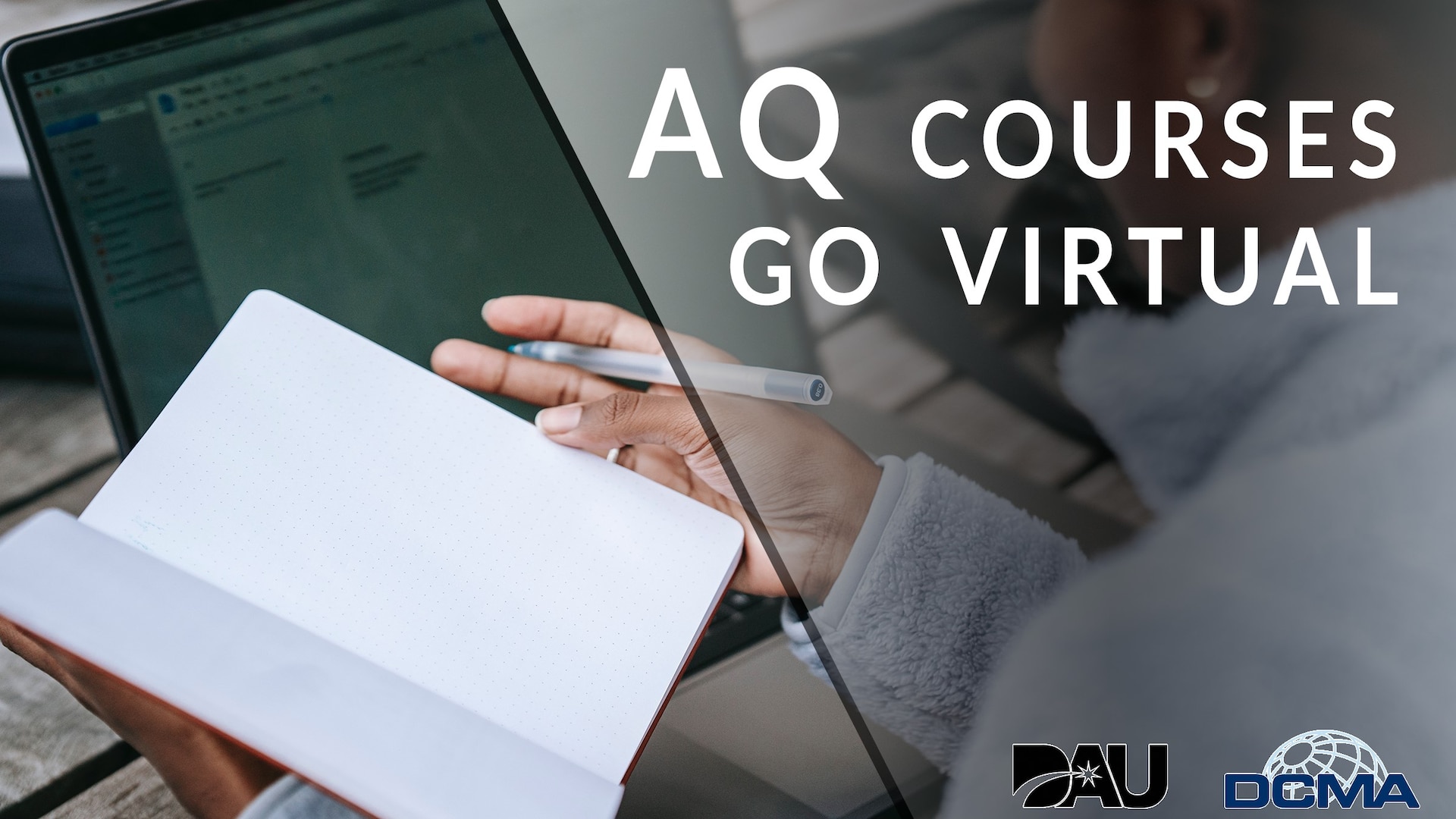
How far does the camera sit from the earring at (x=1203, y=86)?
1.27ft

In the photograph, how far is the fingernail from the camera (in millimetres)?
400

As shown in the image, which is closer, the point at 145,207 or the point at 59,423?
the point at 145,207

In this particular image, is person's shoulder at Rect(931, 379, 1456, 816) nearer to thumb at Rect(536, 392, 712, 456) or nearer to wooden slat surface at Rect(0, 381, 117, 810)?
thumb at Rect(536, 392, 712, 456)

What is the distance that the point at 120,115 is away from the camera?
40 centimetres

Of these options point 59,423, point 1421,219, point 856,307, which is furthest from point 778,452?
point 59,423

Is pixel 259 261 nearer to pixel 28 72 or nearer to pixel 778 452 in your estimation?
pixel 28 72

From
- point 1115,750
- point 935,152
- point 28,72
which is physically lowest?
point 1115,750

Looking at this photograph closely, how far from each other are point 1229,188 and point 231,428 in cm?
49

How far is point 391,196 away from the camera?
1.45 feet

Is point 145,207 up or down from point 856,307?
up

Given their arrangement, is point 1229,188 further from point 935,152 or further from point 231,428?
point 231,428

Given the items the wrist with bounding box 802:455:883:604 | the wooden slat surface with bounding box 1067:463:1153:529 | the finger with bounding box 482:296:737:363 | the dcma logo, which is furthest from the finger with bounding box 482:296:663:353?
the dcma logo

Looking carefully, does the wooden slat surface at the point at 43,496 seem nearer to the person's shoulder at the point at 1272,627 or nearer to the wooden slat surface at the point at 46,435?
the wooden slat surface at the point at 46,435

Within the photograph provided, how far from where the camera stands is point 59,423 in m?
0.51
